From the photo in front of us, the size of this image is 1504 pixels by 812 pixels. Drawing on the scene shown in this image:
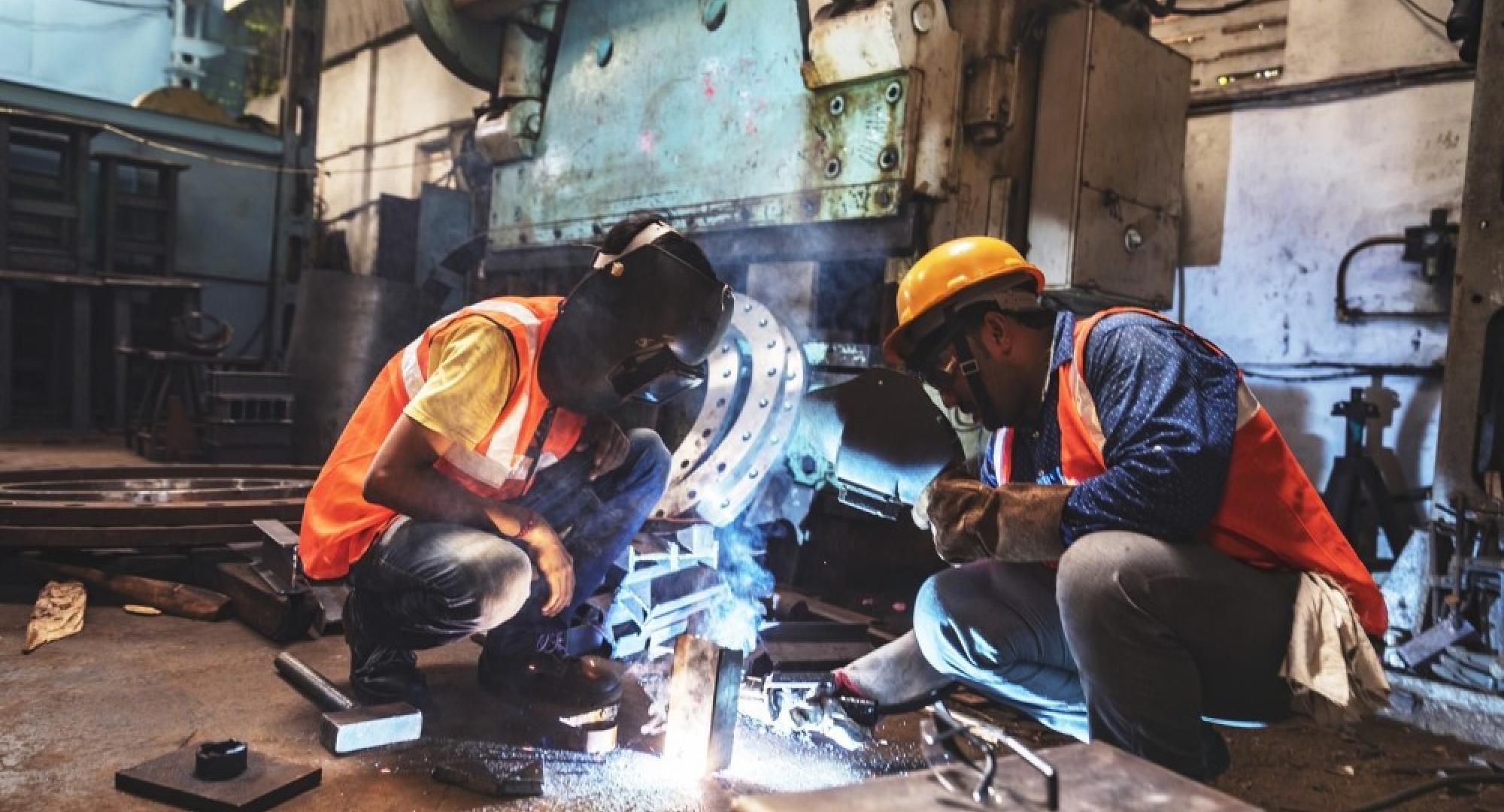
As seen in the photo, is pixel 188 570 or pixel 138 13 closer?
pixel 188 570

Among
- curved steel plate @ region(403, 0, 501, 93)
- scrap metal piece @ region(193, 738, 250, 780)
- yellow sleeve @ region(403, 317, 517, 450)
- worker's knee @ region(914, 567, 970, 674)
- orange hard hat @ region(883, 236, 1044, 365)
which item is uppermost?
curved steel plate @ region(403, 0, 501, 93)

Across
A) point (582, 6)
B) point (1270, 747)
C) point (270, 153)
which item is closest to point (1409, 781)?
point (1270, 747)

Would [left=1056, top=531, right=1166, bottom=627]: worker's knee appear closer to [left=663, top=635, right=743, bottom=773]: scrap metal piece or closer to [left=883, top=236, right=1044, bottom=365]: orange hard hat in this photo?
[left=883, top=236, right=1044, bottom=365]: orange hard hat

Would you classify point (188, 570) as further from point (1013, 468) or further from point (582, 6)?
point (582, 6)

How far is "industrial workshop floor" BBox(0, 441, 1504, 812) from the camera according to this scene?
75.6 inches

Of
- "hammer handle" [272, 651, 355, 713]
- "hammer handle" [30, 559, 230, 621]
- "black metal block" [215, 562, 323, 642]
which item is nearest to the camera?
"hammer handle" [272, 651, 355, 713]

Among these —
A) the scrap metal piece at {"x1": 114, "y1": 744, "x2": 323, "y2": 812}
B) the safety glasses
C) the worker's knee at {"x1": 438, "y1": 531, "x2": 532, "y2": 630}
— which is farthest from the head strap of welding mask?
the safety glasses

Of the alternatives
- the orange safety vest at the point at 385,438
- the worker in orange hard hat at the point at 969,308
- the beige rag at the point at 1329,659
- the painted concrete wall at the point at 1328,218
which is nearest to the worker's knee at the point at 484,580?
the orange safety vest at the point at 385,438

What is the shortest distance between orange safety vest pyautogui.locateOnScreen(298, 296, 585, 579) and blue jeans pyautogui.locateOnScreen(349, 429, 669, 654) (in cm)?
7

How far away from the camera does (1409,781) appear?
240cm

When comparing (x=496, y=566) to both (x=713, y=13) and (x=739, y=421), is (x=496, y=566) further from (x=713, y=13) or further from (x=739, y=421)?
(x=713, y=13)

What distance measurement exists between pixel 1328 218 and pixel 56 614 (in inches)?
213

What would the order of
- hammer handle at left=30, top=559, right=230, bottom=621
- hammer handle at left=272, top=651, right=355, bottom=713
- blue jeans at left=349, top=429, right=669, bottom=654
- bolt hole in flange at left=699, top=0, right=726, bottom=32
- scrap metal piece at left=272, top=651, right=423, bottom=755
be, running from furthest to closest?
bolt hole in flange at left=699, top=0, right=726, bottom=32 < hammer handle at left=30, top=559, right=230, bottom=621 < hammer handle at left=272, top=651, right=355, bottom=713 < blue jeans at left=349, top=429, right=669, bottom=654 < scrap metal piece at left=272, top=651, right=423, bottom=755

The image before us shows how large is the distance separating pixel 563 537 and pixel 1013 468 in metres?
1.22
